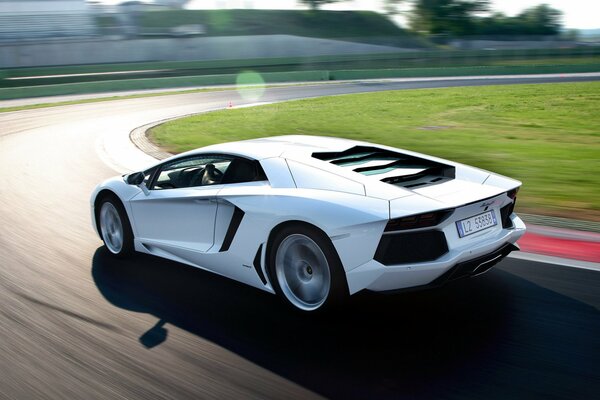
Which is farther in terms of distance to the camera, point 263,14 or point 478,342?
point 263,14

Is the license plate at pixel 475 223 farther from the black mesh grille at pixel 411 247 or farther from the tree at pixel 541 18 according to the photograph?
the tree at pixel 541 18

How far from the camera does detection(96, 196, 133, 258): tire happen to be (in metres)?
5.75

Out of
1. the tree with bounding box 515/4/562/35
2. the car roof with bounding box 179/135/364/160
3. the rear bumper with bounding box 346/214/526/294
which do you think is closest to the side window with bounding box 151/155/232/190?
the car roof with bounding box 179/135/364/160

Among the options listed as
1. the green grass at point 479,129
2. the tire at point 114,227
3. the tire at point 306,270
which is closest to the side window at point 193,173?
the tire at point 114,227

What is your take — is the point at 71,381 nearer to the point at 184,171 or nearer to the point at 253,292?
the point at 253,292

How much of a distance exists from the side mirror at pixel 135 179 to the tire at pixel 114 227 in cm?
23

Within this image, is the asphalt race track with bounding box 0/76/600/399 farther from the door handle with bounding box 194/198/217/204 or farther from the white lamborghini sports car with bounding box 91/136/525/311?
the door handle with bounding box 194/198/217/204

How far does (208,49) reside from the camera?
61.5 m

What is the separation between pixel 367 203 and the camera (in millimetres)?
3957

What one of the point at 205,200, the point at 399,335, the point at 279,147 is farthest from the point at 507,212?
the point at 205,200

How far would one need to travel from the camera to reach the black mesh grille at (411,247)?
3.85 metres

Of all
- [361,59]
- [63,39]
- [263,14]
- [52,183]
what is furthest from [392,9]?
[52,183]

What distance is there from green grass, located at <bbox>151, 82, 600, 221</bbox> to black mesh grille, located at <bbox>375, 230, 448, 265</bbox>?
160 inches

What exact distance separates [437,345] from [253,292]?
1627 millimetres
